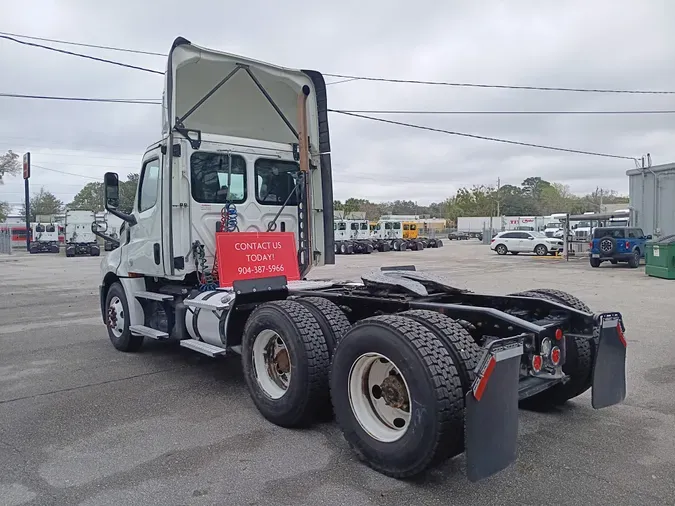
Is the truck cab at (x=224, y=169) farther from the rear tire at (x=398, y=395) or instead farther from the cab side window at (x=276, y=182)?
the rear tire at (x=398, y=395)

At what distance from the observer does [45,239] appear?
45.9 metres

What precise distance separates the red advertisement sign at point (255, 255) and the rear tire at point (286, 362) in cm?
149

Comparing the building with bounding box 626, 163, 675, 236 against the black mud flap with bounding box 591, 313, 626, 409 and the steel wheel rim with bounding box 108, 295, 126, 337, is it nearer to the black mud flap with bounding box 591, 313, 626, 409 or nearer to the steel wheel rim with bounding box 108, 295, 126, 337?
the black mud flap with bounding box 591, 313, 626, 409

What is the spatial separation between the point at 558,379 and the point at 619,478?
71cm

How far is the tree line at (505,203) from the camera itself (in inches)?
3706

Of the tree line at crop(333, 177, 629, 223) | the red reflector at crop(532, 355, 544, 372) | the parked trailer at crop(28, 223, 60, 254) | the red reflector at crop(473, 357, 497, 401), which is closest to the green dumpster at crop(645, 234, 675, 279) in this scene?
the red reflector at crop(532, 355, 544, 372)

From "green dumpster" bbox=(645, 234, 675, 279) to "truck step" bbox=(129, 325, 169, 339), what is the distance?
55.4 ft

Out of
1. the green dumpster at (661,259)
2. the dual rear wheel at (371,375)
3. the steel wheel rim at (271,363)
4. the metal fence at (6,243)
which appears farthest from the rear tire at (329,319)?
the metal fence at (6,243)

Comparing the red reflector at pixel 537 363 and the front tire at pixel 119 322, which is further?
the front tire at pixel 119 322

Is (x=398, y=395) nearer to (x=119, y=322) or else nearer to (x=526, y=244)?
(x=119, y=322)

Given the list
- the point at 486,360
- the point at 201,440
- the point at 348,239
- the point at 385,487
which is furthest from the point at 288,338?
the point at 348,239

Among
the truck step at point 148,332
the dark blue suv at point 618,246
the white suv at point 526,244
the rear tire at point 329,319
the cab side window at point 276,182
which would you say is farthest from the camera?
the white suv at point 526,244

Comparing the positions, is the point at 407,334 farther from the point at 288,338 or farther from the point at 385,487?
the point at 288,338

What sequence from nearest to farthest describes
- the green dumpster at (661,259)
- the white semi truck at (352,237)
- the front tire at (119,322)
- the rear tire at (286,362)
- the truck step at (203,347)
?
1. the rear tire at (286,362)
2. the truck step at (203,347)
3. the front tire at (119,322)
4. the green dumpster at (661,259)
5. the white semi truck at (352,237)
